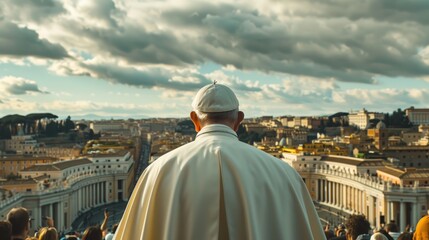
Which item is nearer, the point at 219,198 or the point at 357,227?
the point at 219,198

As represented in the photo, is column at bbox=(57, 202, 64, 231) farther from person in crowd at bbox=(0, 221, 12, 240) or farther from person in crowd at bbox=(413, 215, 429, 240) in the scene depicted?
person in crowd at bbox=(0, 221, 12, 240)

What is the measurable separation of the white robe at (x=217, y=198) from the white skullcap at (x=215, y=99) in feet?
0.67

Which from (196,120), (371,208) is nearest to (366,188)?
(371,208)

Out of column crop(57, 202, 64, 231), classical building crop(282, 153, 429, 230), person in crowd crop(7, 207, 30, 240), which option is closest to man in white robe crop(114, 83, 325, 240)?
person in crowd crop(7, 207, 30, 240)

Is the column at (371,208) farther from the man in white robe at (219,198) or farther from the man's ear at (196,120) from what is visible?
the man in white robe at (219,198)

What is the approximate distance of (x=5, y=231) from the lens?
4.46m

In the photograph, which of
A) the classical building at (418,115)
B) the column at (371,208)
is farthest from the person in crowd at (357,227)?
the classical building at (418,115)

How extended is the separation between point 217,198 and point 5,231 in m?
2.27

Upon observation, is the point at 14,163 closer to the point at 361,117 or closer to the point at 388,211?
the point at 388,211

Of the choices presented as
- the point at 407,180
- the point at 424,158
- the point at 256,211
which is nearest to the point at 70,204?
the point at 407,180

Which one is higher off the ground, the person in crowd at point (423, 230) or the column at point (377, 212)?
the person in crowd at point (423, 230)

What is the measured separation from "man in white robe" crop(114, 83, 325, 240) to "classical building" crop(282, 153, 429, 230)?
2744 centimetres

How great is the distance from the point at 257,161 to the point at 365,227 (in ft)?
12.8

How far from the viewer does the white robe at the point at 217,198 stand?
2809 mm
